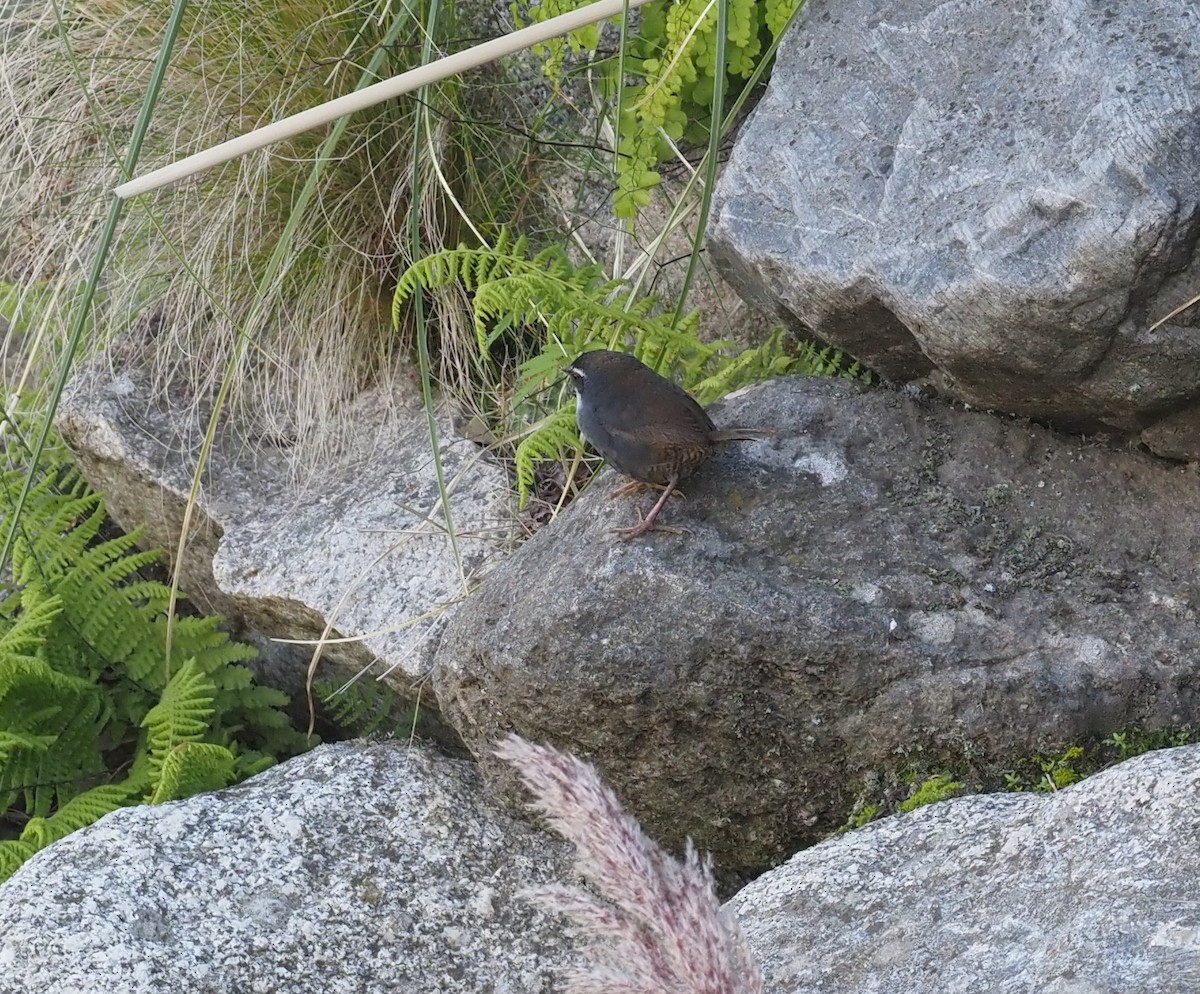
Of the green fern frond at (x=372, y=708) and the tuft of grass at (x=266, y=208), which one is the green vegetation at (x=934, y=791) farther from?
the tuft of grass at (x=266, y=208)

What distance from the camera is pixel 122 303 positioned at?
4.41 meters

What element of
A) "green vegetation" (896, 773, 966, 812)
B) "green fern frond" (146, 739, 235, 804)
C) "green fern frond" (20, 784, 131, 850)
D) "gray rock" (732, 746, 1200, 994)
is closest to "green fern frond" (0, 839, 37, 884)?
"green fern frond" (20, 784, 131, 850)

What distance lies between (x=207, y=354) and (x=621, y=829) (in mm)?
3699

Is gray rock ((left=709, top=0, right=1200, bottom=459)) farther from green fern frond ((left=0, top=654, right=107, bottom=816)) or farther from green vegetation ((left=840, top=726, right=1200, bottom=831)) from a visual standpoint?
green fern frond ((left=0, top=654, right=107, bottom=816))

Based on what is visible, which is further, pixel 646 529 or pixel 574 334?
pixel 574 334

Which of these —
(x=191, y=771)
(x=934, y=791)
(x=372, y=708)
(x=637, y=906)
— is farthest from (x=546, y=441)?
(x=637, y=906)

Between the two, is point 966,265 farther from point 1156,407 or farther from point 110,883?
point 110,883

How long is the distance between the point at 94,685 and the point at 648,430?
1978mm

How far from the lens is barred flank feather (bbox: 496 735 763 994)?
954mm

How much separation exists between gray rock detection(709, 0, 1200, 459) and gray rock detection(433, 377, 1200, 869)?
19 centimetres

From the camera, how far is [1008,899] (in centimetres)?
186

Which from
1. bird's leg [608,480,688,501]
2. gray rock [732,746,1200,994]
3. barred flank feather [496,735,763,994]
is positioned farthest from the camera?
bird's leg [608,480,688,501]

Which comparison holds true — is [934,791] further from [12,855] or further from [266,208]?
[266,208]

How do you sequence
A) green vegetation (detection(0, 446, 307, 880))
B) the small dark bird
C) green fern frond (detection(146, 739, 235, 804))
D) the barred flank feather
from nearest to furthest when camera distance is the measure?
the barred flank feather → the small dark bird → green fern frond (detection(146, 739, 235, 804)) → green vegetation (detection(0, 446, 307, 880))
